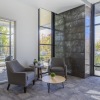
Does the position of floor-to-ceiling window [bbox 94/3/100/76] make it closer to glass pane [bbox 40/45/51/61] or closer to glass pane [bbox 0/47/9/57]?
glass pane [bbox 40/45/51/61]

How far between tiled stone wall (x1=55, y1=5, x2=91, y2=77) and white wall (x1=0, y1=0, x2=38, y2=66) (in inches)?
51.7

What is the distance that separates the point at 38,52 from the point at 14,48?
1255 mm

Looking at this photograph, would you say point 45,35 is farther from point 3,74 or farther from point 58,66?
point 3,74

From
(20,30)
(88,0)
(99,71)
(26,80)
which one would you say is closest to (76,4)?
(88,0)

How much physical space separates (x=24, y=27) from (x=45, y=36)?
52.2 inches

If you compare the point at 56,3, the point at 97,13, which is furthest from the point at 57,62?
the point at 97,13

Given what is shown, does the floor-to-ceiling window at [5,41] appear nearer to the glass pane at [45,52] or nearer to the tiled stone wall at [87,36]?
the glass pane at [45,52]

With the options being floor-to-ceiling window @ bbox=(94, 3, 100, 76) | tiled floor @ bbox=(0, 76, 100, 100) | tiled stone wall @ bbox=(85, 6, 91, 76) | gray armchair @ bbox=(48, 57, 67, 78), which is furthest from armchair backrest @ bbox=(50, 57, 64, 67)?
floor-to-ceiling window @ bbox=(94, 3, 100, 76)

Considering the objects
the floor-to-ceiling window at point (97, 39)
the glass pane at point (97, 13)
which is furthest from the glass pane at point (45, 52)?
the glass pane at point (97, 13)

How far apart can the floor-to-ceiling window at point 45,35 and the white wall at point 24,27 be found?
1.16ft

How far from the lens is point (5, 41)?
4.12 metres

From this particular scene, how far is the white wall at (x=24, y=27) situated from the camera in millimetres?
4180

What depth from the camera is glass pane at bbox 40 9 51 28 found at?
5.45m

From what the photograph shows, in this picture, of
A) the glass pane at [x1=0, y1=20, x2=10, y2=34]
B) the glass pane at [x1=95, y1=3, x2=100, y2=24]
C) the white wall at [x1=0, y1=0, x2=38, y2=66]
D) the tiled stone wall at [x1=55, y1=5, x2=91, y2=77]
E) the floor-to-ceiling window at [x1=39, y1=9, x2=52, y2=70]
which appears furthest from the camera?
the floor-to-ceiling window at [x1=39, y1=9, x2=52, y2=70]
